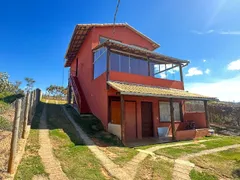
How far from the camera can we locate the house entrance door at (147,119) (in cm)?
1206

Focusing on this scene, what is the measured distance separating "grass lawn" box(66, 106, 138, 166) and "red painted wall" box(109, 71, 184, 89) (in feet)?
11.7

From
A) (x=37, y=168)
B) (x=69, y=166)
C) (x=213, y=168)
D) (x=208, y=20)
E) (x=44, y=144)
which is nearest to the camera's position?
(x=37, y=168)

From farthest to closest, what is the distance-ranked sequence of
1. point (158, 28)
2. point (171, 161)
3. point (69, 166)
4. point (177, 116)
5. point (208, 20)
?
Answer: point (177, 116)
point (158, 28)
point (208, 20)
point (171, 161)
point (69, 166)

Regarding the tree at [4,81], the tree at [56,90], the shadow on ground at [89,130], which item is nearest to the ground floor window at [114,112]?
the shadow on ground at [89,130]

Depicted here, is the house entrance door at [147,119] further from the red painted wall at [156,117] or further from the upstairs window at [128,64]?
the upstairs window at [128,64]

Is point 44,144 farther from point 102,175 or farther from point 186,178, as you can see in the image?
point 186,178

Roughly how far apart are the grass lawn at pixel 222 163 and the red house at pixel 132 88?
139 inches

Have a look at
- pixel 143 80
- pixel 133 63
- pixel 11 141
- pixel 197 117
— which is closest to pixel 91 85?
pixel 133 63

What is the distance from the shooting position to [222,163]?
20.8ft

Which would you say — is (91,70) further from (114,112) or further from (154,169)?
(154,169)

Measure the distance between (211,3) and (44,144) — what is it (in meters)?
9.55

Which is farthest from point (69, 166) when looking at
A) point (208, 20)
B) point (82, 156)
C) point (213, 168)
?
point (208, 20)

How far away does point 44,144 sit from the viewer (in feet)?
22.2

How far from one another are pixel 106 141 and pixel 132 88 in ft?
11.6
